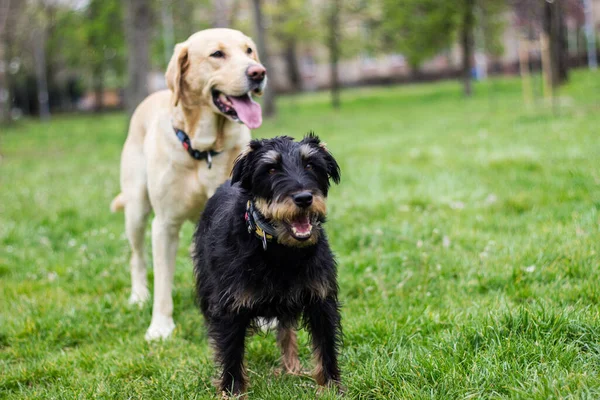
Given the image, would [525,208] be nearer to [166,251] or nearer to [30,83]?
[166,251]

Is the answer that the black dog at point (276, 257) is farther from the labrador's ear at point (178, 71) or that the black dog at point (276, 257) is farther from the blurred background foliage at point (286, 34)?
the blurred background foliage at point (286, 34)

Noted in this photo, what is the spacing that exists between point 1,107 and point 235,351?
31.2 meters

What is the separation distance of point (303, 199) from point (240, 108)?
1739 millimetres

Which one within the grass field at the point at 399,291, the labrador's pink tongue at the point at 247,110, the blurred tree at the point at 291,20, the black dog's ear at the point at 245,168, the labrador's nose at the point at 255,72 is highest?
the blurred tree at the point at 291,20

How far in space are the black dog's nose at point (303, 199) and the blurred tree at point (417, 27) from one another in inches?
1268

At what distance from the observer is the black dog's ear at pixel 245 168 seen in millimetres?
3388

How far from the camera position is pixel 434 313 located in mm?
4137

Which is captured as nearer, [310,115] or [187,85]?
[187,85]

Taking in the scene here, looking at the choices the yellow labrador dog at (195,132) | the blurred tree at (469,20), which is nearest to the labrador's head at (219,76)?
the yellow labrador dog at (195,132)

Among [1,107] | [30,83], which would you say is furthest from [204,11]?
[1,107]

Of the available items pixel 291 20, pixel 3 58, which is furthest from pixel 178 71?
pixel 291 20

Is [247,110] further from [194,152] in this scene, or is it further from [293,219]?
[293,219]

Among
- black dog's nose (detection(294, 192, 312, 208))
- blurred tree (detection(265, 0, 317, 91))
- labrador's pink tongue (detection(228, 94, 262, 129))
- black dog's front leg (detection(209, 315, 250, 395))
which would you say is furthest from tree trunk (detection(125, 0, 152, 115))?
blurred tree (detection(265, 0, 317, 91))

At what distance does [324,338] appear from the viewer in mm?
3459
